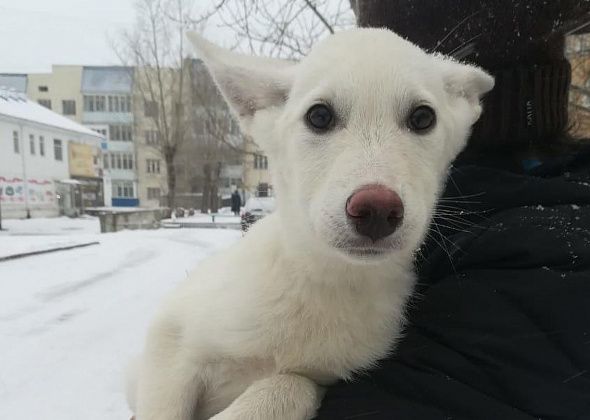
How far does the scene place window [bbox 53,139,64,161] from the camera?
2911cm

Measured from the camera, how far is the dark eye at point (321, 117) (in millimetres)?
1524

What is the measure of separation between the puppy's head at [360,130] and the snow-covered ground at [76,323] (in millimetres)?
3001

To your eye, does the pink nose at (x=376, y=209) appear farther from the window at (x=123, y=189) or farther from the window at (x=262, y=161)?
the window at (x=123, y=189)

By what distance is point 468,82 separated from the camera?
1607mm

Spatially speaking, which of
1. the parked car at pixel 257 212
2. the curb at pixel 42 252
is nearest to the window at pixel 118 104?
the parked car at pixel 257 212

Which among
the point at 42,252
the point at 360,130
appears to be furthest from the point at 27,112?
the point at 360,130

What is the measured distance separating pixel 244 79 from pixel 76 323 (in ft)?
16.4

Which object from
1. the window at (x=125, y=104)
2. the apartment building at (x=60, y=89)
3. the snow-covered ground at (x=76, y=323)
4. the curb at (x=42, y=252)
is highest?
the apartment building at (x=60, y=89)

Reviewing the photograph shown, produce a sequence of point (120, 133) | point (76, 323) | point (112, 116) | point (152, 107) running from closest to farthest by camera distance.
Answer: point (76, 323) < point (152, 107) < point (112, 116) < point (120, 133)

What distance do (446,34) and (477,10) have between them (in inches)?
5.8

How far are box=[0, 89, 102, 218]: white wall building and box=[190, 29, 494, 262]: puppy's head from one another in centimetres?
2540

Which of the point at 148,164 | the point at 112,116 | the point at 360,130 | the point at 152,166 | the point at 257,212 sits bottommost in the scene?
the point at 257,212

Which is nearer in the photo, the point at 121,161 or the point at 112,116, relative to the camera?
the point at 112,116

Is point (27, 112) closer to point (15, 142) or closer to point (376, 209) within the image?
point (15, 142)
